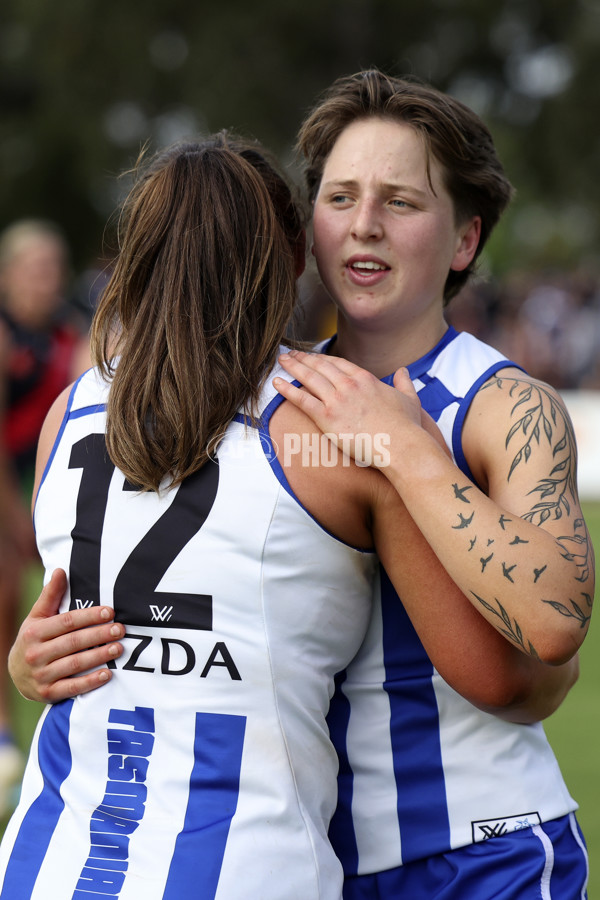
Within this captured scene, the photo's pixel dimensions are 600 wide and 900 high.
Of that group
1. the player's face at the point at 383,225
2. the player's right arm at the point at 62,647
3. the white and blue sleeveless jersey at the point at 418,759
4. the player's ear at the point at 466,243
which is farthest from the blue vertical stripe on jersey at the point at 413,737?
the player's ear at the point at 466,243

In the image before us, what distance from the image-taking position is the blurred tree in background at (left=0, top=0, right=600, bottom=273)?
80.4ft

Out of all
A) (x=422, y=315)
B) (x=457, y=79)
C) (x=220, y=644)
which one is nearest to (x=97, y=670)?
(x=220, y=644)

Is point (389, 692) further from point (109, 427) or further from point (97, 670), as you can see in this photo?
point (109, 427)

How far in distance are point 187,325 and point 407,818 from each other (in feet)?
3.58

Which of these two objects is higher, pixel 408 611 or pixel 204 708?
pixel 408 611

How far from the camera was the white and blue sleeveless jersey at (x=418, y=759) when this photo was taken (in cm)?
215

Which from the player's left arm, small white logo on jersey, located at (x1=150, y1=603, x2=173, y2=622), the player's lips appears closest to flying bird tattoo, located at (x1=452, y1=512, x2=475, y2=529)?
the player's left arm

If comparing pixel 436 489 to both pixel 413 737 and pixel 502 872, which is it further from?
pixel 502 872

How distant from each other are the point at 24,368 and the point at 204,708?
4.47 metres

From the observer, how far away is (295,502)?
1814 millimetres

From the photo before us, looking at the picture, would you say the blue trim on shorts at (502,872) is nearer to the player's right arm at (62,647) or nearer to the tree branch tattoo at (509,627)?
the tree branch tattoo at (509,627)

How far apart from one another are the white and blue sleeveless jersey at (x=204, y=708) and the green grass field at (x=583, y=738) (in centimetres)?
243

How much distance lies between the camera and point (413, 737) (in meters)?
2.19

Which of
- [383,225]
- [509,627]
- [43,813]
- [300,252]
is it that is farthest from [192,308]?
[43,813]
